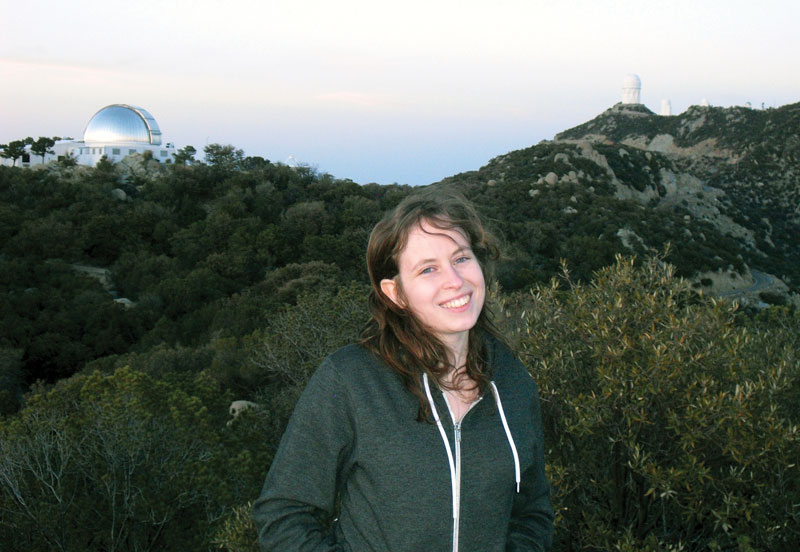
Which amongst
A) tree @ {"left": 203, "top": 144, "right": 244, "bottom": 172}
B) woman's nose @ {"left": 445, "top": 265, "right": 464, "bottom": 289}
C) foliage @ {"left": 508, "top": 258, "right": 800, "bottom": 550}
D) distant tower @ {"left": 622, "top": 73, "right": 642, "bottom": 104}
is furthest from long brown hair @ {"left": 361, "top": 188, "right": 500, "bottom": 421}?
distant tower @ {"left": 622, "top": 73, "right": 642, "bottom": 104}

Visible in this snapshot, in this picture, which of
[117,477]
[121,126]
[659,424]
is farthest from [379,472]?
[121,126]

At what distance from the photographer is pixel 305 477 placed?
1.62 m

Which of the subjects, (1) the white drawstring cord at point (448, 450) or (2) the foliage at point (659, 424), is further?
(2) the foliage at point (659, 424)

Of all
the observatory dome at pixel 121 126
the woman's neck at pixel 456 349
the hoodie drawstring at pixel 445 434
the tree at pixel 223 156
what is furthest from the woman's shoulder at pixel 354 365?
the observatory dome at pixel 121 126

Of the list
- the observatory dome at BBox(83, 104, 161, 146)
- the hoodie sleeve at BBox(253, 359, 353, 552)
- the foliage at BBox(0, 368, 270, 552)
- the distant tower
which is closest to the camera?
the hoodie sleeve at BBox(253, 359, 353, 552)

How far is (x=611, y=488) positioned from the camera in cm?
447

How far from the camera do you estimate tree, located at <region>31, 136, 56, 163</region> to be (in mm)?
Result: 45031

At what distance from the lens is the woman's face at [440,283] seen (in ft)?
6.10

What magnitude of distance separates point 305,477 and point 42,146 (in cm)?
5006

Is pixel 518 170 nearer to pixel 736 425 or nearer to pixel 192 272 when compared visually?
pixel 192 272

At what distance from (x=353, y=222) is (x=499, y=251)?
2473 cm

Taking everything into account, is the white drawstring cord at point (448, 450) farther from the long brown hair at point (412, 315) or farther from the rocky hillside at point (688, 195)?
the rocky hillside at point (688, 195)

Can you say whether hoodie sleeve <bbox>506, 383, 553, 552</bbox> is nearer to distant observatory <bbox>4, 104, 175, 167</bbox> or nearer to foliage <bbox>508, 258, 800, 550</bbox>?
foliage <bbox>508, 258, 800, 550</bbox>

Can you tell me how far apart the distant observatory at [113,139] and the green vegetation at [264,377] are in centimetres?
1666
